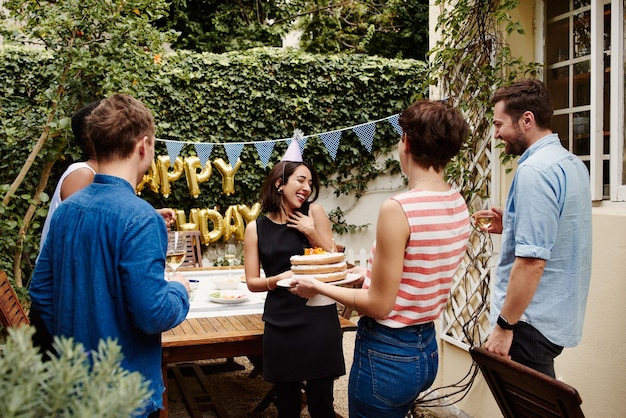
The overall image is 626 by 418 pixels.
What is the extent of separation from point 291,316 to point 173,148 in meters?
3.48

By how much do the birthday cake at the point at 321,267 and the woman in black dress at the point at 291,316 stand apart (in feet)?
1.47

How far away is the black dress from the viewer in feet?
8.38

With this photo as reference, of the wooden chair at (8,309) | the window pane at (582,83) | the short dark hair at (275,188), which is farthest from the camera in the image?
the window pane at (582,83)

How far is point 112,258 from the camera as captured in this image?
1.55 m

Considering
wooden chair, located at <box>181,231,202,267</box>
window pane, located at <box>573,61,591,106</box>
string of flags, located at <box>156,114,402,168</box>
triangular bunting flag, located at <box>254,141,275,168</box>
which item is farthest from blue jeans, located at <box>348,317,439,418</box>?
triangular bunting flag, located at <box>254,141,275,168</box>

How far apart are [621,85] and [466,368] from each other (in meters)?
2.08

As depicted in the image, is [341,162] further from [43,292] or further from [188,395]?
[43,292]

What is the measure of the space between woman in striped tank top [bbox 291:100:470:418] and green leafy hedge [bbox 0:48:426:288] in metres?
4.24

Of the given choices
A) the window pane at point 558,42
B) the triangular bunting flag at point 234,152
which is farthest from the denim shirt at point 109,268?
the triangular bunting flag at point 234,152

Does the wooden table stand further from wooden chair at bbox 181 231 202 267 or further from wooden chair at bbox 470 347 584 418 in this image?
wooden chair at bbox 181 231 202 267

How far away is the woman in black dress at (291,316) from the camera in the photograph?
2.56 meters

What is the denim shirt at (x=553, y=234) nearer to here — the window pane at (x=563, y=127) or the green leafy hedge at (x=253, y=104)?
the window pane at (x=563, y=127)

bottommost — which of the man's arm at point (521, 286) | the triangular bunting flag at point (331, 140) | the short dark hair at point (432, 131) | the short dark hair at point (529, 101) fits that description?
the man's arm at point (521, 286)

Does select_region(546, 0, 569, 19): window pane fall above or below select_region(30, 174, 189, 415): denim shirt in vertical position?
above
